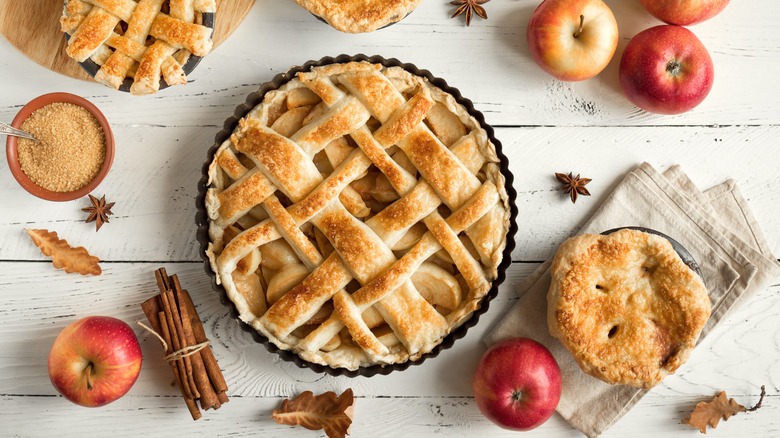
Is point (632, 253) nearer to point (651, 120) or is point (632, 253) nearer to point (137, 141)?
point (651, 120)

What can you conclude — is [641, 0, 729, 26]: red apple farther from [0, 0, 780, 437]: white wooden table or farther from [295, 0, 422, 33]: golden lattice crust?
[295, 0, 422, 33]: golden lattice crust

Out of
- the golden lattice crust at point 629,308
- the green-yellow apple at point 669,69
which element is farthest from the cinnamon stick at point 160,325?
the green-yellow apple at point 669,69

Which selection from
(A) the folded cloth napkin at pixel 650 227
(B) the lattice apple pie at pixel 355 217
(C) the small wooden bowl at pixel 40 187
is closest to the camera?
(B) the lattice apple pie at pixel 355 217

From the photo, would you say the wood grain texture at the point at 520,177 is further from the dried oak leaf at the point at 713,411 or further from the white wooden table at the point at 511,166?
the dried oak leaf at the point at 713,411

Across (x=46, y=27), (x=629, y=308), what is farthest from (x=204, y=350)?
(x=629, y=308)

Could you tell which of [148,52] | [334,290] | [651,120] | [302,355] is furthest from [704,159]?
[148,52]

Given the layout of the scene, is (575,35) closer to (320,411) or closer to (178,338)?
(320,411)
